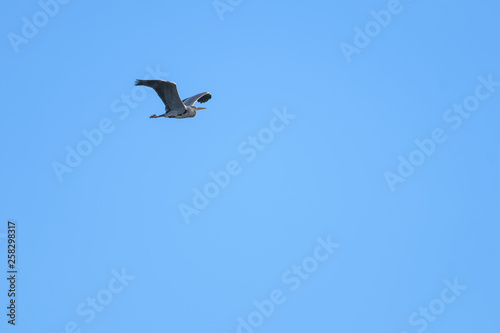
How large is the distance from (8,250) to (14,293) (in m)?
2.41

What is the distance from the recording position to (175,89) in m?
64.9

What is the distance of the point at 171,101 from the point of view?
65.9m

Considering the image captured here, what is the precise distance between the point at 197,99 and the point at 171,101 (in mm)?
3389

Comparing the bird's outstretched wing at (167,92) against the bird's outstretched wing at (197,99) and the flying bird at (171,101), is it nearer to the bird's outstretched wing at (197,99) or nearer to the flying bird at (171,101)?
the flying bird at (171,101)

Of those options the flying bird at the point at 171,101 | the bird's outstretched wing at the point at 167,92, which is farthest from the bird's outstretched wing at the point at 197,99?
the bird's outstretched wing at the point at 167,92

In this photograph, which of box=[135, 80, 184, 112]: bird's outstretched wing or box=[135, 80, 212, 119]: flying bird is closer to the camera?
box=[135, 80, 184, 112]: bird's outstretched wing

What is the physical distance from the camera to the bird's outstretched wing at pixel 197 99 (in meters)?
68.8

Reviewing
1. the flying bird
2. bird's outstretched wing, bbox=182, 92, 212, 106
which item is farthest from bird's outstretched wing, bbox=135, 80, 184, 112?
bird's outstretched wing, bbox=182, 92, 212, 106

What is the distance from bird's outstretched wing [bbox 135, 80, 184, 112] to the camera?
63.7 m

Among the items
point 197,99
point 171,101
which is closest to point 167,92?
point 171,101

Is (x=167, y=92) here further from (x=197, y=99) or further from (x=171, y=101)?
(x=197, y=99)

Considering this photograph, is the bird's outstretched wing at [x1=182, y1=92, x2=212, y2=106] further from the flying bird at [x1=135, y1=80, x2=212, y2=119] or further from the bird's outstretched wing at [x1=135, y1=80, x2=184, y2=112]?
the bird's outstretched wing at [x1=135, y1=80, x2=184, y2=112]

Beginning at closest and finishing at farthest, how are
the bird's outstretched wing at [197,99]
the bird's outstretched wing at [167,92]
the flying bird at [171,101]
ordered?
the bird's outstretched wing at [167,92] < the flying bird at [171,101] < the bird's outstretched wing at [197,99]

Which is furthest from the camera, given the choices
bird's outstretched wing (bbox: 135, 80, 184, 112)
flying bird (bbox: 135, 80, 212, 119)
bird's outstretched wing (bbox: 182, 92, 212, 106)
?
bird's outstretched wing (bbox: 182, 92, 212, 106)
